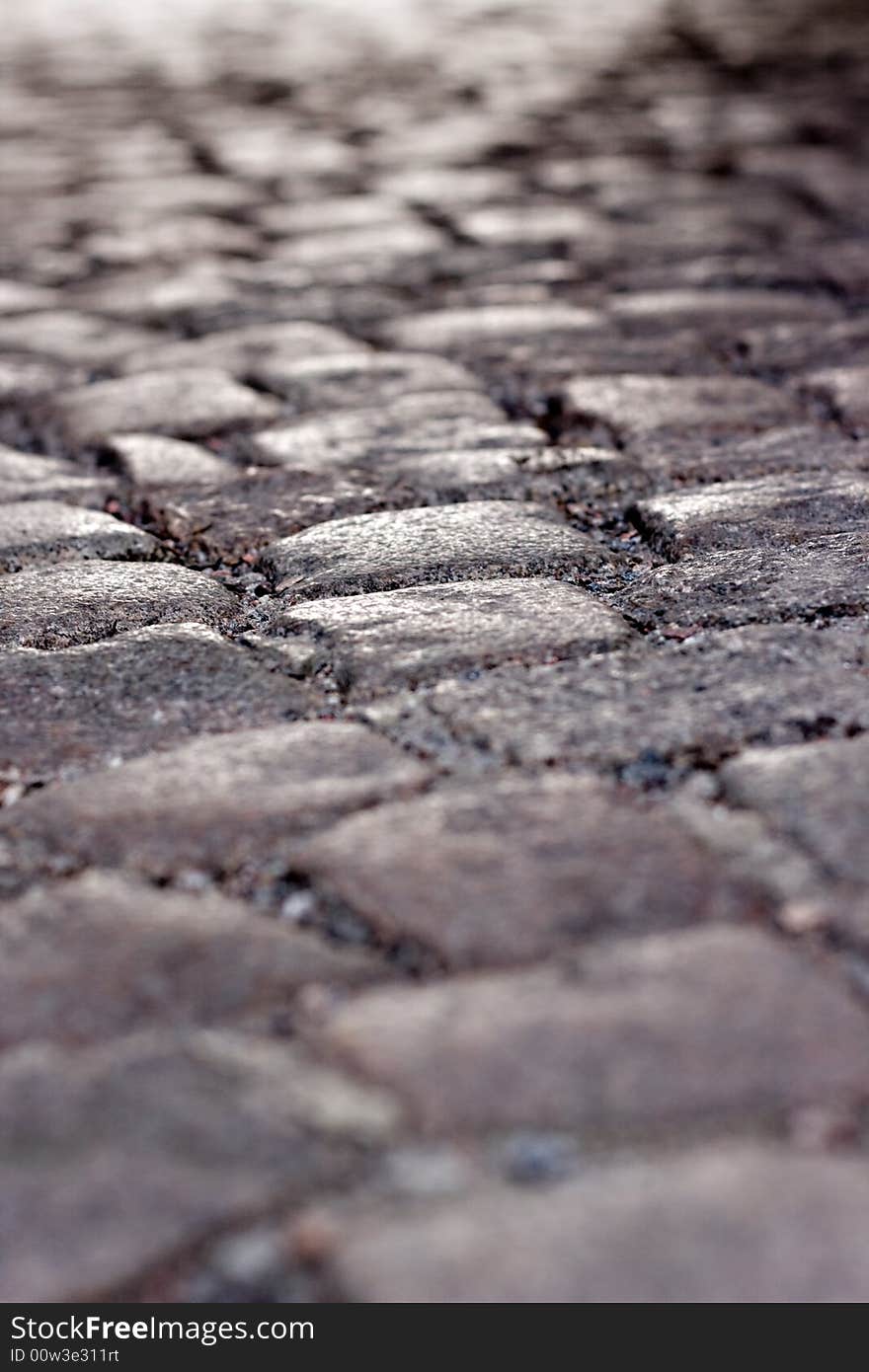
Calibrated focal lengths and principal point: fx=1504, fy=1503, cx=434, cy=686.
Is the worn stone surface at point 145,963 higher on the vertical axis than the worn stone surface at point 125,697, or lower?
higher

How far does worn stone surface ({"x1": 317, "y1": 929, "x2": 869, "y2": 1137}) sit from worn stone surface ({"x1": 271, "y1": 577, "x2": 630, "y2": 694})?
1.96 feet

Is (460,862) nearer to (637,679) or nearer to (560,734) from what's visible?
(560,734)

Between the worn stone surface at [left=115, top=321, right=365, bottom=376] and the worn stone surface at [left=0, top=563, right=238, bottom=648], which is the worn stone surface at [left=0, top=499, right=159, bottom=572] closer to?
the worn stone surface at [left=0, top=563, right=238, bottom=648]

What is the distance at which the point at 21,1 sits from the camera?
12.1 metres

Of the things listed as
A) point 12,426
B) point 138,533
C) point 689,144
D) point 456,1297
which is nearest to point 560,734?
point 456,1297

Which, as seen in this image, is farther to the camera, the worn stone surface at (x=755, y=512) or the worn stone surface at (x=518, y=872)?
the worn stone surface at (x=755, y=512)

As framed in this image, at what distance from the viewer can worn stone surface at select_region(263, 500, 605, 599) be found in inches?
77.7

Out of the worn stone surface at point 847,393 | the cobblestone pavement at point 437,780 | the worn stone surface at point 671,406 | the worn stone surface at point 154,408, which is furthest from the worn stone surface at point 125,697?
the worn stone surface at point 847,393

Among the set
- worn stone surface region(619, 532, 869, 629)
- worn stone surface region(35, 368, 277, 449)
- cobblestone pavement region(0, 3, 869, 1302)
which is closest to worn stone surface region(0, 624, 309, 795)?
cobblestone pavement region(0, 3, 869, 1302)

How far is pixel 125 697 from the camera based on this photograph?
166 centimetres

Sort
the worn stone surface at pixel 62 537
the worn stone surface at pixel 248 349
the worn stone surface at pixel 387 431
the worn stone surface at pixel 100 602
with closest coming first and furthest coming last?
1. the worn stone surface at pixel 100 602
2. the worn stone surface at pixel 62 537
3. the worn stone surface at pixel 387 431
4. the worn stone surface at pixel 248 349

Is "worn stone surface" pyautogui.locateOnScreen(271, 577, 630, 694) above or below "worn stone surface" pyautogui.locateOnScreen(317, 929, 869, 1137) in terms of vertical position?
below

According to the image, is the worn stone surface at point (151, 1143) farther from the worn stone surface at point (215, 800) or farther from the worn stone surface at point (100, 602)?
the worn stone surface at point (100, 602)

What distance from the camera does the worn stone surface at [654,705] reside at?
1494 mm
